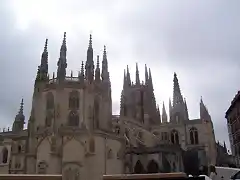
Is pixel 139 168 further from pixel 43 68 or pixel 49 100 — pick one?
pixel 43 68

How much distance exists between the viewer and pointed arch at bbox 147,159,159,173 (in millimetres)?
47094

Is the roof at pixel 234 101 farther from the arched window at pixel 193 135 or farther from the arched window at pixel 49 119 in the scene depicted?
the arched window at pixel 49 119

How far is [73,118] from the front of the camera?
145ft

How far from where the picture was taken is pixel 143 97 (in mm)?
79375

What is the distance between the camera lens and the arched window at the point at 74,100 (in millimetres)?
45000

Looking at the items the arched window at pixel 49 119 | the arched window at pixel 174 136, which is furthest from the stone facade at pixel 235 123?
the arched window at pixel 49 119

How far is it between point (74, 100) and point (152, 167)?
16.6m

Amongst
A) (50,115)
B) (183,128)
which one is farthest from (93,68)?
(183,128)

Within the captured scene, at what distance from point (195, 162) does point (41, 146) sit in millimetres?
31776

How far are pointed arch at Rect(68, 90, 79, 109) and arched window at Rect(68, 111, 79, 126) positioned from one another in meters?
1.04

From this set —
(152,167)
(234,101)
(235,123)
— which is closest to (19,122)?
(152,167)

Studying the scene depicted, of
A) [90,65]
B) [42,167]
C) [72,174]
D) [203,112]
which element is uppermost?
[90,65]

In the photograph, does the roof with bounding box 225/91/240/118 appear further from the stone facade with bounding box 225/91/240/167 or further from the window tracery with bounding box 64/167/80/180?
the window tracery with bounding box 64/167/80/180

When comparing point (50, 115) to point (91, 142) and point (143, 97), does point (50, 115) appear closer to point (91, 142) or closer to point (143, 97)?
point (91, 142)
